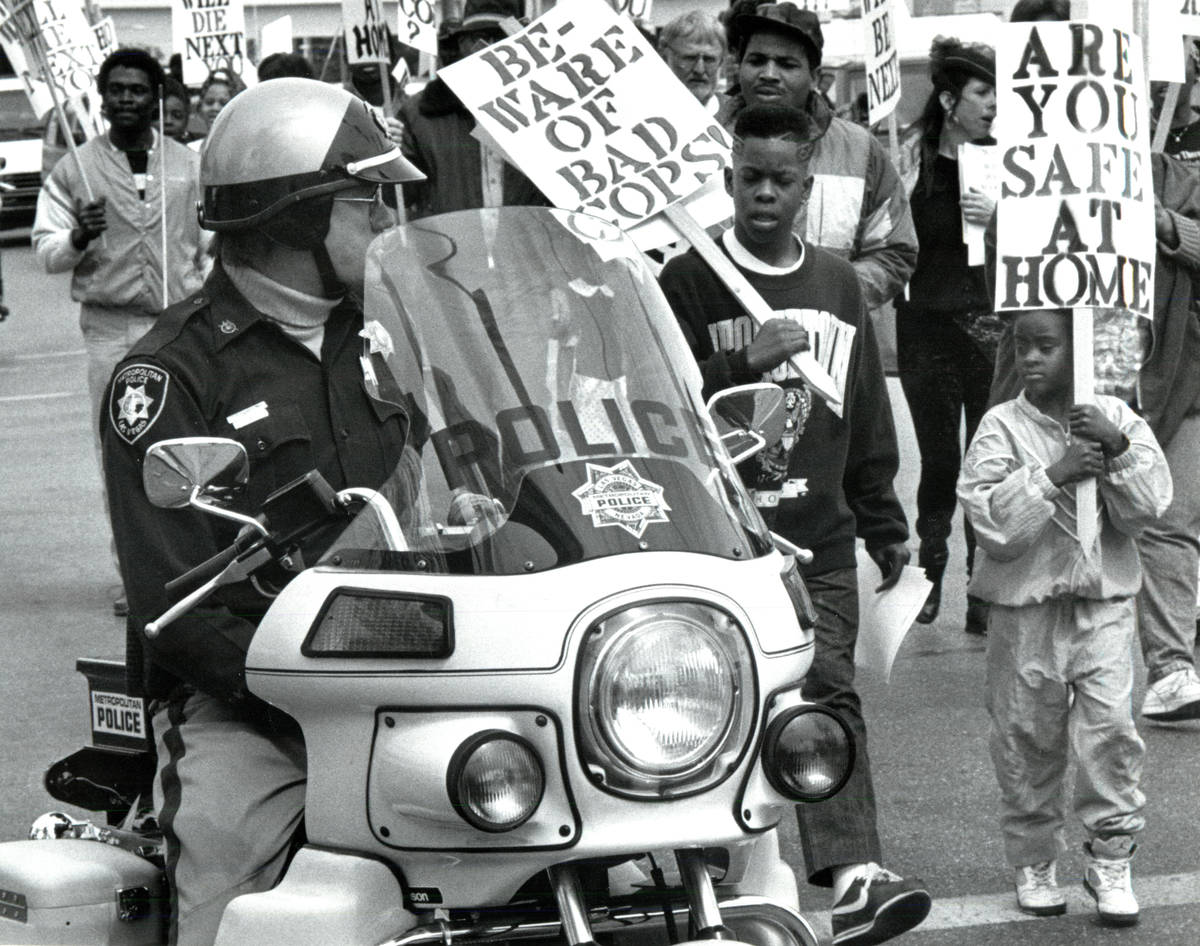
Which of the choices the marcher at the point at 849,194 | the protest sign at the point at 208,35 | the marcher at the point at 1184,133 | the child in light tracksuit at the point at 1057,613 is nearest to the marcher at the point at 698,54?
the marcher at the point at 849,194

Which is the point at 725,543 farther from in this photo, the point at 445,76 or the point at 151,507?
the point at 445,76

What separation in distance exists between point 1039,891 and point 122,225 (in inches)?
212

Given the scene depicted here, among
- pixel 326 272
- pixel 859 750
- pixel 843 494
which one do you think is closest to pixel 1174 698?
pixel 843 494

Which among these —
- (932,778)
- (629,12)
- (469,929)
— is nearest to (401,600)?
(469,929)

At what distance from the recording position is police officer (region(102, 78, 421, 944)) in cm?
348

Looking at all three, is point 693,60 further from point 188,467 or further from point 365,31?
point 188,467

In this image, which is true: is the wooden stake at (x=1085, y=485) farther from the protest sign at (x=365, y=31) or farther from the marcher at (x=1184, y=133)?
the protest sign at (x=365, y=31)

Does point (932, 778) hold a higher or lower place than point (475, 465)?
lower

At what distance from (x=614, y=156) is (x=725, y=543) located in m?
1.99

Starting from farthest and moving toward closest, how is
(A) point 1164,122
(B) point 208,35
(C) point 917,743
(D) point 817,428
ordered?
1. (B) point 208,35
2. (A) point 1164,122
3. (C) point 917,743
4. (D) point 817,428

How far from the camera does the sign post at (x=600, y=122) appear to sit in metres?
4.89

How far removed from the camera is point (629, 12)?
407 inches

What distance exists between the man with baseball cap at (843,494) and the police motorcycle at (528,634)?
65cm

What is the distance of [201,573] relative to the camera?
10.9 ft
